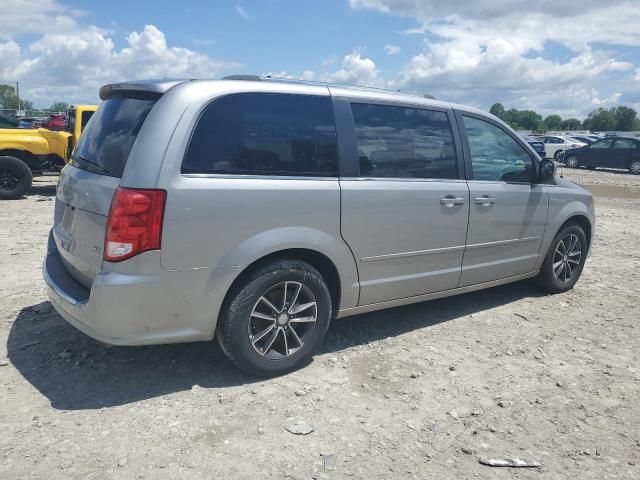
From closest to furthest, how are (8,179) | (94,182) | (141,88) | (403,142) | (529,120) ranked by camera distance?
(94,182) < (141,88) < (403,142) < (8,179) < (529,120)

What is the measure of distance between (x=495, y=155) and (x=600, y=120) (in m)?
127

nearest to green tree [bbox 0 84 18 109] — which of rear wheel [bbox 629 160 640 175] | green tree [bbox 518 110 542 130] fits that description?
rear wheel [bbox 629 160 640 175]

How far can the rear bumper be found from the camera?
303cm

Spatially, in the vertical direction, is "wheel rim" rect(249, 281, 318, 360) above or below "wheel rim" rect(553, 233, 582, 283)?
below

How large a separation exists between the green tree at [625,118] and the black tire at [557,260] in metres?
120

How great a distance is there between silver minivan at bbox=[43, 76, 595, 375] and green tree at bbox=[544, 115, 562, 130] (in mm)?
117074

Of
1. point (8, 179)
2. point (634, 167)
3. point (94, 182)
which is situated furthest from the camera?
point (634, 167)

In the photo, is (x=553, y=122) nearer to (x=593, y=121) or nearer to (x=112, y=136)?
(x=593, y=121)

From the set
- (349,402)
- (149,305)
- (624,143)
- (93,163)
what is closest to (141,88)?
(93,163)

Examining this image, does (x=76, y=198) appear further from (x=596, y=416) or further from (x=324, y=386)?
(x=596, y=416)

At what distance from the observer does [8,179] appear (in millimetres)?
10836

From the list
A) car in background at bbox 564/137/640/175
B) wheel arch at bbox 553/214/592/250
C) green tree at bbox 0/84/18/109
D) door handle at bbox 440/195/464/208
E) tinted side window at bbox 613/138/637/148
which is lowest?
wheel arch at bbox 553/214/592/250

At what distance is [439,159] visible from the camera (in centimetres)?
434

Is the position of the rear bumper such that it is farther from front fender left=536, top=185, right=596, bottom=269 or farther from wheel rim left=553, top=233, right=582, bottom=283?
wheel rim left=553, top=233, right=582, bottom=283
